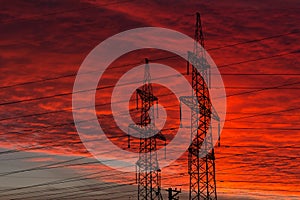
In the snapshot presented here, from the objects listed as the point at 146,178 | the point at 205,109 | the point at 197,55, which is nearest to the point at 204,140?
the point at 205,109

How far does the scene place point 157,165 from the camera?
235 ft

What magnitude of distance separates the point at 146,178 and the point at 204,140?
13.0 meters

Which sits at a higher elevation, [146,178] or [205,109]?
[205,109]

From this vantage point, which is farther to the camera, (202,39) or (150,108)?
(150,108)

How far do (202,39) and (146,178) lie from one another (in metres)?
18.0

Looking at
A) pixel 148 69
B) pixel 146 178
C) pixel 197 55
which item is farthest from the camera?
pixel 146 178

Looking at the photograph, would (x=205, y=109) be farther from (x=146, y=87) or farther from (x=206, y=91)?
(x=146, y=87)

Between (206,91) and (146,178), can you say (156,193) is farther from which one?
(206,91)

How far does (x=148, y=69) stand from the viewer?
6850 centimetres

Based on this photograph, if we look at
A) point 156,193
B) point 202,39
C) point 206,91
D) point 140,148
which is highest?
point 202,39

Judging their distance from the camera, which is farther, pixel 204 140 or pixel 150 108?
pixel 150 108

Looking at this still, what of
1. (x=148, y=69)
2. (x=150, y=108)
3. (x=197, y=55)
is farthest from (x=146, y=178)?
(x=197, y=55)

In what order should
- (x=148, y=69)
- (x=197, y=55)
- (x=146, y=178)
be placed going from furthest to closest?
(x=146, y=178) < (x=148, y=69) < (x=197, y=55)

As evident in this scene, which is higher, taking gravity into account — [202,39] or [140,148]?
[202,39]
